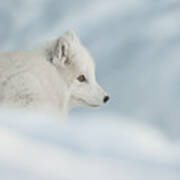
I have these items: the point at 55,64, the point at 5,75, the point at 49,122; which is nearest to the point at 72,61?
the point at 55,64

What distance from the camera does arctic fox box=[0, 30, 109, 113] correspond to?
484 cm

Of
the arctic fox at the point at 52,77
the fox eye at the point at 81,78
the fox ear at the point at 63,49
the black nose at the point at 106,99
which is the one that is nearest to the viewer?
the arctic fox at the point at 52,77

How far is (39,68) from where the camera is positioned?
17.9ft

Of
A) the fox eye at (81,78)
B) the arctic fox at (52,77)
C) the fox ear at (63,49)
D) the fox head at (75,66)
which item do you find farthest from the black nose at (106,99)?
the fox ear at (63,49)

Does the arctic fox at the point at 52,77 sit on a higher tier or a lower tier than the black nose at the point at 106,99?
lower

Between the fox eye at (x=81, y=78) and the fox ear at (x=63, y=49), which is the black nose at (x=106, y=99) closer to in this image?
the fox eye at (x=81, y=78)

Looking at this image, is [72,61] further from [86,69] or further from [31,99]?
[31,99]

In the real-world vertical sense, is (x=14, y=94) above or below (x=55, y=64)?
below

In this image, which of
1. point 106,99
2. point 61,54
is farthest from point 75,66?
point 106,99

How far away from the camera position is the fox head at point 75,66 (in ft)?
20.5

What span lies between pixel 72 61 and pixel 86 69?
25cm

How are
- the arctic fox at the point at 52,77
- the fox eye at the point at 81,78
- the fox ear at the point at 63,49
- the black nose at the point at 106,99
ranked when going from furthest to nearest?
the black nose at the point at 106,99 < the fox eye at the point at 81,78 < the fox ear at the point at 63,49 < the arctic fox at the point at 52,77

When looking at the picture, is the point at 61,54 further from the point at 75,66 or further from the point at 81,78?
the point at 81,78

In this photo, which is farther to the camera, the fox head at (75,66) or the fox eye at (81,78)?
the fox eye at (81,78)
